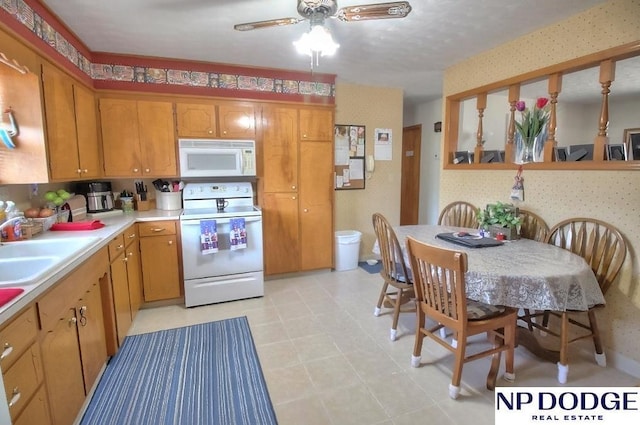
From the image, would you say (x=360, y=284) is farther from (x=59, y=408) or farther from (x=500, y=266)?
(x=59, y=408)

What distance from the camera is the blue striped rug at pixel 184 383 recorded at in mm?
1712

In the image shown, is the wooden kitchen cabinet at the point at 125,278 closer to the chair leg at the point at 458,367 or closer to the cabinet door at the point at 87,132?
the cabinet door at the point at 87,132

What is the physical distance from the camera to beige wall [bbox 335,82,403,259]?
4047mm

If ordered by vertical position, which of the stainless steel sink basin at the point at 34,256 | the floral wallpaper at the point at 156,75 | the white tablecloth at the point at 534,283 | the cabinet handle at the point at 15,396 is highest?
the floral wallpaper at the point at 156,75

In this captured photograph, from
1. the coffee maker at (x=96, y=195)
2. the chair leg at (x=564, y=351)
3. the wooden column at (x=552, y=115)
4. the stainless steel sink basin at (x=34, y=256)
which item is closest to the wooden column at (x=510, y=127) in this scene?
the wooden column at (x=552, y=115)

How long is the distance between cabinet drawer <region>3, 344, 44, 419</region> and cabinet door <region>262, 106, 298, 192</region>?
8.19ft

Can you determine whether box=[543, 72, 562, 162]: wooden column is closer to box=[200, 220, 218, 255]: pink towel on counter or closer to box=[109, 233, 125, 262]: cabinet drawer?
box=[200, 220, 218, 255]: pink towel on counter

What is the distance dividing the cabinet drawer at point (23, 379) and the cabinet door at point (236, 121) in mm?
2487

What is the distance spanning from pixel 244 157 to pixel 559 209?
281 cm

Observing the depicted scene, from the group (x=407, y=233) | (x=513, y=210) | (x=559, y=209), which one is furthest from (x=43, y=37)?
(x=559, y=209)

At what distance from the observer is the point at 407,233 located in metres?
2.67

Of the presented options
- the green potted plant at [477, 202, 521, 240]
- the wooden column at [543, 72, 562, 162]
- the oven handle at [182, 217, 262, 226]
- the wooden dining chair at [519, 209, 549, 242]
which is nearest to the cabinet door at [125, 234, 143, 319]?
the oven handle at [182, 217, 262, 226]

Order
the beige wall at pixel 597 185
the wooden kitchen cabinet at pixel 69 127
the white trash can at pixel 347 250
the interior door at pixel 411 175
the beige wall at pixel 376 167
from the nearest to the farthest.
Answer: the beige wall at pixel 597 185, the wooden kitchen cabinet at pixel 69 127, the white trash can at pixel 347 250, the beige wall at pixel 376 167, the interior door at pixel 411 175

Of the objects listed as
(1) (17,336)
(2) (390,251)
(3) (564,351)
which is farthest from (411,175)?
(1) (17,336)
